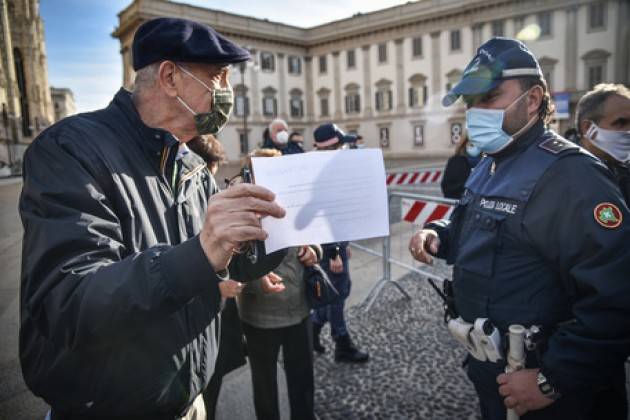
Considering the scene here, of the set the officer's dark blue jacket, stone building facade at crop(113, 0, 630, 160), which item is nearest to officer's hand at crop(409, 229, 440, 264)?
the officer's dark blue jacket

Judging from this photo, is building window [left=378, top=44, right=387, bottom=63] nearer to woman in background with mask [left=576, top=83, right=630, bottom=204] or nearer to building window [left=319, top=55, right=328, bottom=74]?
building window [left=319, top=55, right=328, bottom=74]

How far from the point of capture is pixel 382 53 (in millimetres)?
43969

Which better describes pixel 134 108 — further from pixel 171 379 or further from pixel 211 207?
pixel 171 379

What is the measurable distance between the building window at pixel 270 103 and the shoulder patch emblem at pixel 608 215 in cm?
4577

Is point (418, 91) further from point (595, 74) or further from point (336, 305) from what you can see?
point (336, 305)

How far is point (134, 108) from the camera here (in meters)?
1.50

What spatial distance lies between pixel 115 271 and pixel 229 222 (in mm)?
300

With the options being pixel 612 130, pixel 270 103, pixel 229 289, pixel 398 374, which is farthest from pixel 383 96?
pixel 229 289

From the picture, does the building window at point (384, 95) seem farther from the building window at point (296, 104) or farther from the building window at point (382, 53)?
the building window at point (296, 104)

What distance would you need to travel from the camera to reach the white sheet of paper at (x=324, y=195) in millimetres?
1195

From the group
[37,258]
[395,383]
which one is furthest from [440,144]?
[37,258]

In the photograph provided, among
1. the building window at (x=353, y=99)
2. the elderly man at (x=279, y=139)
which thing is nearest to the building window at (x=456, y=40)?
the building window at (x=353, y=99)

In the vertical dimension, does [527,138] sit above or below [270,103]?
below

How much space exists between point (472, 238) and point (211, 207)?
139cm
